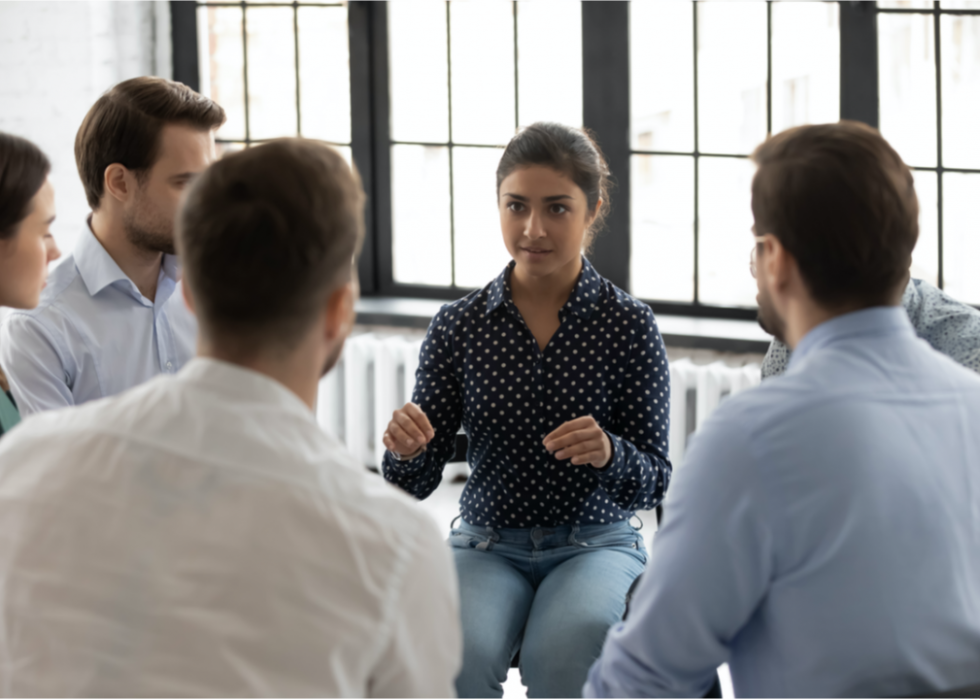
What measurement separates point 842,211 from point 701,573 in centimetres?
43

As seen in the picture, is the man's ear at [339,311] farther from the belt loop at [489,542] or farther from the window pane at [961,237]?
the window pane at [961,237]

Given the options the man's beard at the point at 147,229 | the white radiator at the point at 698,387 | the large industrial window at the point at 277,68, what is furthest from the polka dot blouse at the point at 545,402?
the large industrial window at the point at 277,68

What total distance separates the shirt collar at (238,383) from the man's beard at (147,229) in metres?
1.18

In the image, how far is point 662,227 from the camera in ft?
12.8

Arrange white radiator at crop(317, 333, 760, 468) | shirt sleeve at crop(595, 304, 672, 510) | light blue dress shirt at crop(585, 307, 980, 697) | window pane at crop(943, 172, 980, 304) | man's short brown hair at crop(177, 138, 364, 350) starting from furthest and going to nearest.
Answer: white radiator at crop(317, 333, 760, 468), window pane at crop(943, 172, 980, 304), shirt sleeve at crop(595, 304, 672, 510), light blue dress shirt at crop(585, 307, 980, 697), man's short brown hair at crop(177, 138, 364, 350)

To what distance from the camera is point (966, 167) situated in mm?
3447

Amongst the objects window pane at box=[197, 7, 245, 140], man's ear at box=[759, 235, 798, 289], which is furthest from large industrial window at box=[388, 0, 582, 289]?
man's ear at box=[759, 235, 798, 289]

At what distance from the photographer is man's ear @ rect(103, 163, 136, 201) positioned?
2.09m

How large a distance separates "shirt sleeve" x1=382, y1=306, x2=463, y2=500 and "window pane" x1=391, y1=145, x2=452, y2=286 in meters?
2.11

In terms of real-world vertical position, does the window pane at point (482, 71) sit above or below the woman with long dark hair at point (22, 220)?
above

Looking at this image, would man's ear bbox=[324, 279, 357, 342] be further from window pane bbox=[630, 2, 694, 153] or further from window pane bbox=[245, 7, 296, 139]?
window pane bbox=[245, 7, 296, 139]

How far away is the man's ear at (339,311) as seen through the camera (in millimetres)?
1074

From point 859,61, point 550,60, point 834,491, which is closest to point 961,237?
point 859,61

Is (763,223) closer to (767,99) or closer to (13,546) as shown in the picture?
(13,546)
